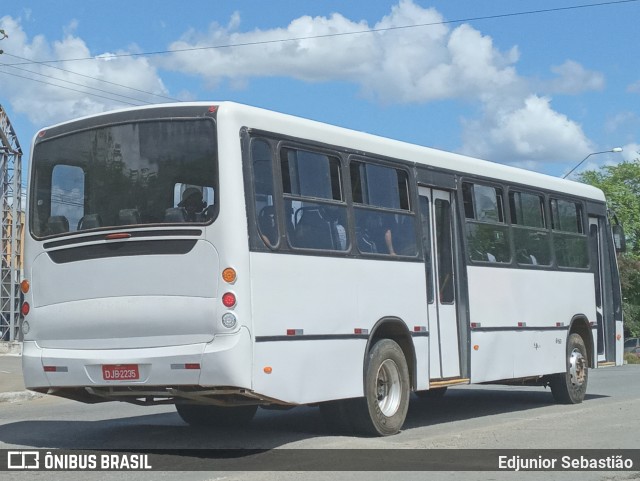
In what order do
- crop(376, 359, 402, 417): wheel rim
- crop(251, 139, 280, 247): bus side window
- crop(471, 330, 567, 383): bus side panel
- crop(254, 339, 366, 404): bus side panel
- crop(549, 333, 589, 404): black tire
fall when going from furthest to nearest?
crop(549, 333, 589, 404): black tire
crop(471, 330, 567, 383): bus side panel
crop(376, 359, 402, 417): wheel rim
crop(251, 139, 280, 247): bus side window
crop(254, 339, 366, 404): bus side panel

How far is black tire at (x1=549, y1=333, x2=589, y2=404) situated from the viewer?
16047 mm

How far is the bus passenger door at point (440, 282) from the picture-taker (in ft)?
41.7

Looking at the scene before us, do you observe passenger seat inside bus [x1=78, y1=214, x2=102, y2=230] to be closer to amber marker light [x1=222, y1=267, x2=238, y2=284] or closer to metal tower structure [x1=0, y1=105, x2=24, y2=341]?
amber marker light [x1=222, y1=267, x2=238, y2=284]

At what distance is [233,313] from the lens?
945cm

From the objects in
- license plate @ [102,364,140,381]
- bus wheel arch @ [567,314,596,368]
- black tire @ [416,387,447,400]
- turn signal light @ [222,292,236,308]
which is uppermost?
turn signal light @ [222,292,236,308]

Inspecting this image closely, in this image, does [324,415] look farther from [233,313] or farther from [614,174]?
[614,174]

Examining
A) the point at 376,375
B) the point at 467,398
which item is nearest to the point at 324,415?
the point at 376,375

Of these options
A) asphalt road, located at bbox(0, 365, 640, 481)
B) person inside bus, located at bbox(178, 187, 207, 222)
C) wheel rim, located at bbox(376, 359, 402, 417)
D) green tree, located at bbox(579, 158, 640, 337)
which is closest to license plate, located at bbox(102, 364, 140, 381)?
asphalt road, located at bbox(0, 365, 640, 481)

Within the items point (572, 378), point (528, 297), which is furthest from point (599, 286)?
point (528, 297)

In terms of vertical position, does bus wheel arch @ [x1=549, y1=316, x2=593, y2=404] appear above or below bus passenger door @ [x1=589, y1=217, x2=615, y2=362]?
below

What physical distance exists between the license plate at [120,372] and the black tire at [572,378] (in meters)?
7.99

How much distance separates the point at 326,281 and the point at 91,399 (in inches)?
97.4

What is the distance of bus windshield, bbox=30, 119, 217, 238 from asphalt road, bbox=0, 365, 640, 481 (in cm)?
211

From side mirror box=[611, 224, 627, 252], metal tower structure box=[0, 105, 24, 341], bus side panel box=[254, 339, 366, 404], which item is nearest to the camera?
bus side panel box=[254, 339, 366, 404]
